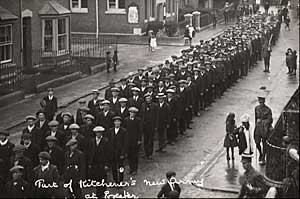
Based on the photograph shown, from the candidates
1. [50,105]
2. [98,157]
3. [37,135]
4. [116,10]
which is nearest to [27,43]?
[50,105]

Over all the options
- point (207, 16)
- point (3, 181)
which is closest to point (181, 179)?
point (3, 181)

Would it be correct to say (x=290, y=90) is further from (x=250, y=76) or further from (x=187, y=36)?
(x=187, y=36)

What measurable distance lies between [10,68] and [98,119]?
12695 millimetres

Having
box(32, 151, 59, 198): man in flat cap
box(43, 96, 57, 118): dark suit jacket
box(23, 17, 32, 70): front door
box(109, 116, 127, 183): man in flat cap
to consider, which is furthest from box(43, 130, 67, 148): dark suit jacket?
box(23, 17, 32, 70): front door

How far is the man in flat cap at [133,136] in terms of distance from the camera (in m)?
15.7

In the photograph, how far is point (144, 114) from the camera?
17266 millimetres

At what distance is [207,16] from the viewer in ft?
188

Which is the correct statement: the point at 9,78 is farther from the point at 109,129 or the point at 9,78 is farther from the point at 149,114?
the point at 109,129

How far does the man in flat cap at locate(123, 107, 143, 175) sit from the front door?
15010 millimetres

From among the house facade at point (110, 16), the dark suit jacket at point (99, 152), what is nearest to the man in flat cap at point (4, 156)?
the dark suit jacket at point (99, 152)

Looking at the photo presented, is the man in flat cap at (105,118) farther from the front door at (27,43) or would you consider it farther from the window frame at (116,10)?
the window frame at (116,10)

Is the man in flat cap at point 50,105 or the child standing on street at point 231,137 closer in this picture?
the child standing on street at point 231,137

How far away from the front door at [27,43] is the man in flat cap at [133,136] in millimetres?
15010

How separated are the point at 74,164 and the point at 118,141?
183 cm
